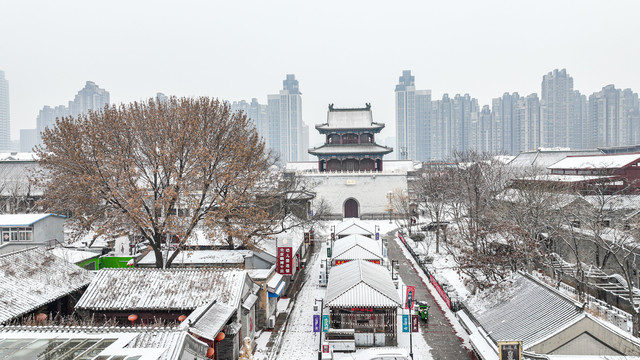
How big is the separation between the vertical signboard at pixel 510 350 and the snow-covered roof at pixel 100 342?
7.07 meters

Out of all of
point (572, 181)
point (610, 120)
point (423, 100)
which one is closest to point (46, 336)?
point (572, 181)

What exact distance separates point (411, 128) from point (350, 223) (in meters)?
117

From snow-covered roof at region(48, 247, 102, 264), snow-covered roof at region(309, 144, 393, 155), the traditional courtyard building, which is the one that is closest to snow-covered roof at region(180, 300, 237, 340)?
snow-covered roof at region(48, 247, 102, 264)

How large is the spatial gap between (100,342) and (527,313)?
10.7 m

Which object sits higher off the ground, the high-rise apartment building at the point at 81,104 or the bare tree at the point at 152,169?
the high-rise apartment building at the point at 81,104

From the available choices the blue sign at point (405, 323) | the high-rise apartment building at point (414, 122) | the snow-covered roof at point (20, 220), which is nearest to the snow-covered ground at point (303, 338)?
the blue sign at point (405, 323)

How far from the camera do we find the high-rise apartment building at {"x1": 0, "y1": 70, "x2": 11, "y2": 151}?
10375cm

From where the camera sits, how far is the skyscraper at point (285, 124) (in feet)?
460

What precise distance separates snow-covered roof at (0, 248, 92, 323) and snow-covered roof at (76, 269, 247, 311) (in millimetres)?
1302

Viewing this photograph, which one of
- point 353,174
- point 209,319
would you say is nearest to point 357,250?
point 209,319

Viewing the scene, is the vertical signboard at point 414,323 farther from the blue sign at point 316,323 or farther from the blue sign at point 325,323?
the blue sign at point 316,323

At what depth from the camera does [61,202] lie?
53.6ft

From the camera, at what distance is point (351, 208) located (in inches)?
1801

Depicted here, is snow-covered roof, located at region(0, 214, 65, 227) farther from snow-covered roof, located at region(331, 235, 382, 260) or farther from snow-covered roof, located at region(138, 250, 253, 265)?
snow-covered roof, located at region(331, 235, 382, 260)
